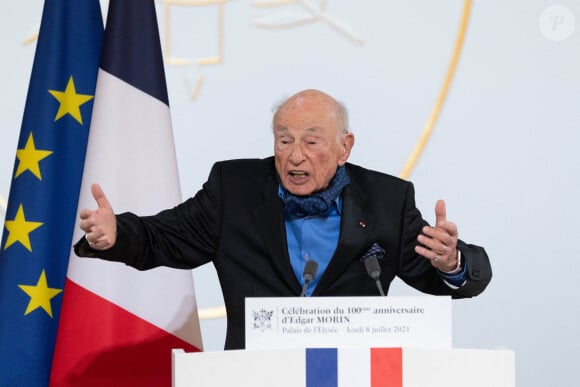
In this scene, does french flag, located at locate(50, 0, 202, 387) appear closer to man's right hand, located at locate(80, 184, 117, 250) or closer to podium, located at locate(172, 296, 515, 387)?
man's right hand, located at locate(80, 184, 117, 250)

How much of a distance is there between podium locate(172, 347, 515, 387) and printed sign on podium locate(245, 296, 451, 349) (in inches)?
1.0

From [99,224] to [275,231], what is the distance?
0.61m

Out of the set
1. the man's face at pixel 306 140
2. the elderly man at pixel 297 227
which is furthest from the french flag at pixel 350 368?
the man's face at pixel 306 140

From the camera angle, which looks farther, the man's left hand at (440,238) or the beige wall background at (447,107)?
the beige wall background at (447,107)

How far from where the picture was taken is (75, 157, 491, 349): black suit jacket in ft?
9.30

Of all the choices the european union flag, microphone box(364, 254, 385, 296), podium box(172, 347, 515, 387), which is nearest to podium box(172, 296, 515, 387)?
podium box(172, 347, 515, 387)

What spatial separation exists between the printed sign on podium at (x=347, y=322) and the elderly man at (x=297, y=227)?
52 centimetres

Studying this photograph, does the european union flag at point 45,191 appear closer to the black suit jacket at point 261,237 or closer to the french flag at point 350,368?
the black suit jacket at point 261,237

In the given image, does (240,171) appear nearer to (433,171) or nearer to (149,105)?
(149,105)

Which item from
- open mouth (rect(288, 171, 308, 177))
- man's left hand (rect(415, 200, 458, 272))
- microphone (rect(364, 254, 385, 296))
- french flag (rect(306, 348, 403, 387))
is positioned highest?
open mouth (rect(288, 171, 308, 177))

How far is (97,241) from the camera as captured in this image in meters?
2.50

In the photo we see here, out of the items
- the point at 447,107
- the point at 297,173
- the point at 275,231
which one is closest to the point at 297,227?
the point at 275,231

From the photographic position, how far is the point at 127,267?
3.31m

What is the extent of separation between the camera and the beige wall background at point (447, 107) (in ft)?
12.1
